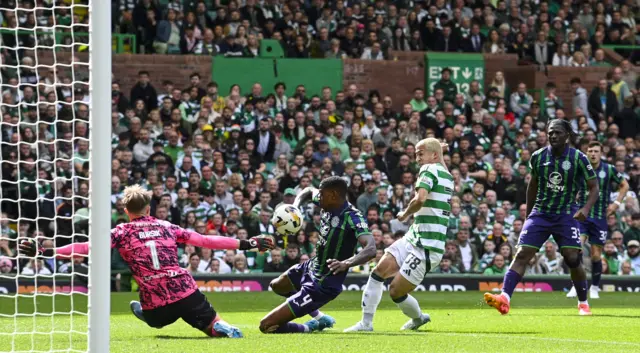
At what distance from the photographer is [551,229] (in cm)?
1250

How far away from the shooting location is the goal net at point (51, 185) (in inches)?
281

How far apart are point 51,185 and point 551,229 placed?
9.69 meters

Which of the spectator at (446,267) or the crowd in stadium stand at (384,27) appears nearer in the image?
the spectator at (446,267)

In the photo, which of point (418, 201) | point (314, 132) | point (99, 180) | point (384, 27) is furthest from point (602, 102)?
point (99, 180)

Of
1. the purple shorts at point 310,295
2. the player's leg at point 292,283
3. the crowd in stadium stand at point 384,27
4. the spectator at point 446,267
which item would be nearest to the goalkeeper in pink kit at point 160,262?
the purple shorts at point 310,295

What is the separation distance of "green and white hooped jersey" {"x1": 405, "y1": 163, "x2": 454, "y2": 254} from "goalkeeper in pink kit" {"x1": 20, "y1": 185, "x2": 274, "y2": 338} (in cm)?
205

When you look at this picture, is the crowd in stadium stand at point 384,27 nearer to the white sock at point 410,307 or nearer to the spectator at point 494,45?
the spectator at point 494,45

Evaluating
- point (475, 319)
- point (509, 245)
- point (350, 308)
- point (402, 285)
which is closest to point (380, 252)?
point (509, 245)

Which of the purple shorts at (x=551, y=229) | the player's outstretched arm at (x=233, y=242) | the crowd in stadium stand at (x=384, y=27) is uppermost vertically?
the crowd in stadium stand at (x=384, y=27)

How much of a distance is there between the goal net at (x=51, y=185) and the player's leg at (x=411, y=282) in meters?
2.73

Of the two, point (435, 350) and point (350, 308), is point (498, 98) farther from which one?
point (435, 350)

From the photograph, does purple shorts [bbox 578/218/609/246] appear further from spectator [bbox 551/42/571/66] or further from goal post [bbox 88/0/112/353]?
spectator [bbox 551/42/571/66]

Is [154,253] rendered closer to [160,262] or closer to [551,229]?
[160,262]

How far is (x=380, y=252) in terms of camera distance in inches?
781
